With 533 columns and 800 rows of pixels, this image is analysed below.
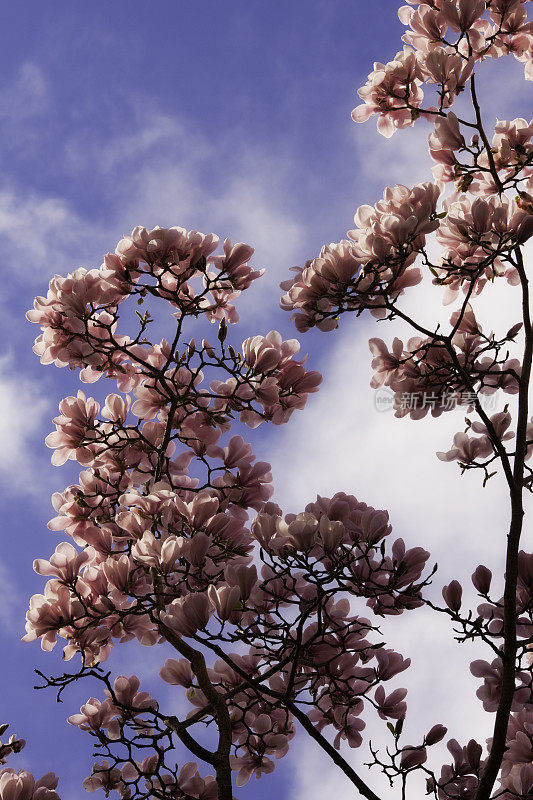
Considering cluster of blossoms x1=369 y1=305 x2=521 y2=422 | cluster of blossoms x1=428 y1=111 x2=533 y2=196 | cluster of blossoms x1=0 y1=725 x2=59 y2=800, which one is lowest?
cluster of blossoms x1=0 y1=725 x2=59 y2=800

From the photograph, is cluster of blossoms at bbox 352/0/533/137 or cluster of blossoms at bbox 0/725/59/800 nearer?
cluster of blossoms at bbox 0/725/59/800

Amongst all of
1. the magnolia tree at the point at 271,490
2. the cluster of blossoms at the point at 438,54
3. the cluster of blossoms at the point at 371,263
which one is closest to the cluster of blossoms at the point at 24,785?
the magnolia tree at the point at 271,490

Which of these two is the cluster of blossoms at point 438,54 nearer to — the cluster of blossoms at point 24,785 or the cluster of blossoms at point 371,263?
the cluster of blossoms at point 371,263

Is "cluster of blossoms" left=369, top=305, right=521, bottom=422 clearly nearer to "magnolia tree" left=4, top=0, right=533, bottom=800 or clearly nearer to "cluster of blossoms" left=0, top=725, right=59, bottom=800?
"magnolia tree" left=4, top=0, right=533, bottom=800

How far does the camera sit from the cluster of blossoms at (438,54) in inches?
153

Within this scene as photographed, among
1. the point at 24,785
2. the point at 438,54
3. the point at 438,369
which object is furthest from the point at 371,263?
the point at 24,785

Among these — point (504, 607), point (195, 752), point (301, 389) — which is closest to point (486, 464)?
point (504, 607)

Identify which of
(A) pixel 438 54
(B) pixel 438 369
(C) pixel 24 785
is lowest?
(C) pixel 24 785

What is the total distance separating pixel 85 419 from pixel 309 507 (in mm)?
1358

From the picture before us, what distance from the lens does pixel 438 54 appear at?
12.5ft

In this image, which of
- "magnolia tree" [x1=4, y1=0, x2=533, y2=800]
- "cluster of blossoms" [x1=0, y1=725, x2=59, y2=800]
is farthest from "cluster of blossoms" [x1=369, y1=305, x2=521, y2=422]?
"cluster of blossoms" [x1=0, y1=725, x2=59, y2=800]

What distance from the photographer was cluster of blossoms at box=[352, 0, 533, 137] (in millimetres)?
3891

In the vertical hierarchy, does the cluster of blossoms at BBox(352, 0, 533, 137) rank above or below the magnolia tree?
above

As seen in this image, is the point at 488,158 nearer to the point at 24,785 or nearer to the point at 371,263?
the point at 371,263
